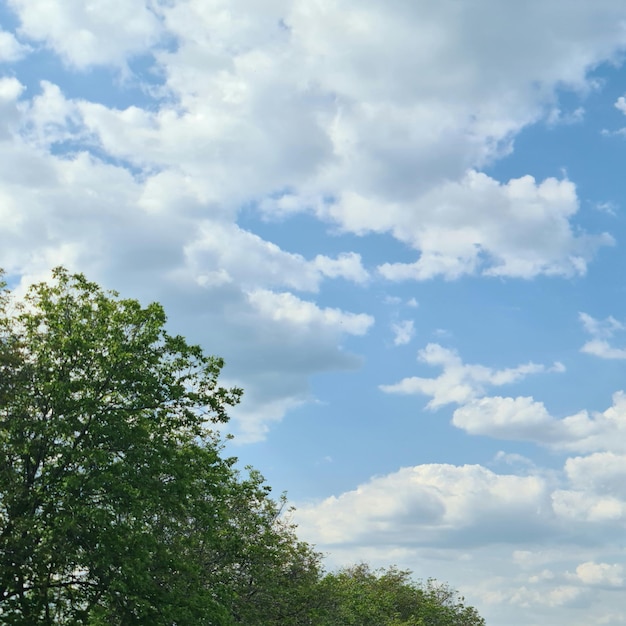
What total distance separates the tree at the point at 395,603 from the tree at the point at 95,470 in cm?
2799

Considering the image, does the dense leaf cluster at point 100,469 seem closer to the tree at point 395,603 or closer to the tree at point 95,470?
the tree at point 95,470

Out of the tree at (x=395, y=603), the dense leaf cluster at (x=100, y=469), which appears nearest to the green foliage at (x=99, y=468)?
the dense leaf cluster at (x=100, y=469)

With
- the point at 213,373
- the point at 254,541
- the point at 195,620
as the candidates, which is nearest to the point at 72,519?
the point at 195,620

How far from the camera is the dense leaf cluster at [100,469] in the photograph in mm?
30500

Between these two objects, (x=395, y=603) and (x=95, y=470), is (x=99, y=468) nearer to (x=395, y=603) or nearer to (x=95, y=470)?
(x=95, y=470)

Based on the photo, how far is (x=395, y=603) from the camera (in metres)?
82.6

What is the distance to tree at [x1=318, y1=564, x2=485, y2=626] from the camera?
66.3 m

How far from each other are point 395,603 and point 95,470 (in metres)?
58.4

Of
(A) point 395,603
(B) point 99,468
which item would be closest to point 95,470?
(B) point 99,468

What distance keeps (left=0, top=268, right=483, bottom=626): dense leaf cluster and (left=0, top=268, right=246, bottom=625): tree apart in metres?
0.05

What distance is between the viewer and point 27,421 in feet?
102

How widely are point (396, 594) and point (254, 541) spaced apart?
41971mm

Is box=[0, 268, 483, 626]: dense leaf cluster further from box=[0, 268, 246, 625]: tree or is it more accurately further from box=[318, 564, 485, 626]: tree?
box=[318, 564, 485, 626]: tree

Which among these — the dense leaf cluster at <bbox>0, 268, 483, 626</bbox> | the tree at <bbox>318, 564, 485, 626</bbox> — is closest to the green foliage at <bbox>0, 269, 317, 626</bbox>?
the dense leaf cluster at <bbox>0, 268, 483, 626</bbox>
